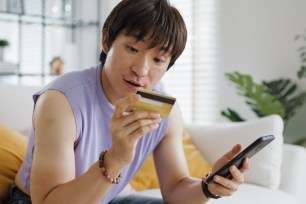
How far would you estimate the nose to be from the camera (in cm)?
96

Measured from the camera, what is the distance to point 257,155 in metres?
1.78

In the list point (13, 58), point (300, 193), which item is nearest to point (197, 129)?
point (300, 193)

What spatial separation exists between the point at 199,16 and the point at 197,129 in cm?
138

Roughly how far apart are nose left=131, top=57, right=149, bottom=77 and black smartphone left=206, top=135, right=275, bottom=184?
0.94 feet

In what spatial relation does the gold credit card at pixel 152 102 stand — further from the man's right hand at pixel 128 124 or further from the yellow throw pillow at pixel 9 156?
the yellow throw pillow at pixel 9 156

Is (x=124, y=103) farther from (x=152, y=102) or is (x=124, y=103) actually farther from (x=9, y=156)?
(x=9, y=156)

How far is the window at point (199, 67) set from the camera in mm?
3070

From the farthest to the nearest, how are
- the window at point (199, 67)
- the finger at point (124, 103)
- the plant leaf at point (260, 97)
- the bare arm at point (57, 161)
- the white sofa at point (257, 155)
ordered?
the window at point (199, 67), the plant leaf at point (260, 97), the white sofa at point (257, 155), the bare arm at point (57, 161), the finger at point (124, 103)

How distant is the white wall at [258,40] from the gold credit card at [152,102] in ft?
6.45

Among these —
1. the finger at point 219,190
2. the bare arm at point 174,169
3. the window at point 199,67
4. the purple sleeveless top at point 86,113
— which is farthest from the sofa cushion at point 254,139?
the window at point 199,67

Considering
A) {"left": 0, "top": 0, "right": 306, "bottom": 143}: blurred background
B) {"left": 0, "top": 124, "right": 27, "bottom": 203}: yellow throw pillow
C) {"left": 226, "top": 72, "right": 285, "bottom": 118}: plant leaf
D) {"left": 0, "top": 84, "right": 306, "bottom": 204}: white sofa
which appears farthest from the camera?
{"left": 0, "top": 0, "right": 306, "bottom": 143}: blurred background

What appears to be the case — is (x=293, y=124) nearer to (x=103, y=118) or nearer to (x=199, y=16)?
(x=199, y=16)

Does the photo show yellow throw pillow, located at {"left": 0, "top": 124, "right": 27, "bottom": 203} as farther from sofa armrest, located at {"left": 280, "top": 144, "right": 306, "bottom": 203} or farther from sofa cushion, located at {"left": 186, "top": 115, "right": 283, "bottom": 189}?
sofa armrest, located at {"left": 280, "top": 144, "right": 306, "bottom": 203}

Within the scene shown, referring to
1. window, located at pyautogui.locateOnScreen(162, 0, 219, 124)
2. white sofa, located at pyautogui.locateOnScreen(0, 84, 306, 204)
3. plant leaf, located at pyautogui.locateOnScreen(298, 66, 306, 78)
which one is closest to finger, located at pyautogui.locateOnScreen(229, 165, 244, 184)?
white sofa, located at pyautogui.locateOnScreen(0, 84, 306, 204)
